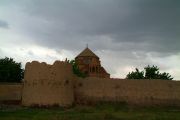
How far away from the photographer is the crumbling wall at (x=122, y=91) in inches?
1270

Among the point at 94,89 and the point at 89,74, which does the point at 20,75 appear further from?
Result: the point at 94,89

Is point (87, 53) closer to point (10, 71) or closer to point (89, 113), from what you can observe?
point (10, 71)

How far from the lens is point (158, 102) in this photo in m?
32.7

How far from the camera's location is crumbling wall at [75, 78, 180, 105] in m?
32.2

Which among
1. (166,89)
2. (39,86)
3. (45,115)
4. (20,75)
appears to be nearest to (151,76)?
(166,89)

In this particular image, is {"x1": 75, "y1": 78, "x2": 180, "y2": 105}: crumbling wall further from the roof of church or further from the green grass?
the roof of church

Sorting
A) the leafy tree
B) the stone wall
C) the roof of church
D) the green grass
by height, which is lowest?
the green grass

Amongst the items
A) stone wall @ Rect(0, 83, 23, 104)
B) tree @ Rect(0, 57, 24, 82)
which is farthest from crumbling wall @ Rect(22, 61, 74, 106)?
tree @ Rect(0, 57, 24, 82)

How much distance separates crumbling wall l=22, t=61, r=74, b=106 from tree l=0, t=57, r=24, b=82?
46.7 ft

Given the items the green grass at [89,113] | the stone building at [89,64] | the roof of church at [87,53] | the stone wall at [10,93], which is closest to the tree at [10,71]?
the stone wall at [10,93]

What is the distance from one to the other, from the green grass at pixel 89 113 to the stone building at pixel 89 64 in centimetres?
2555

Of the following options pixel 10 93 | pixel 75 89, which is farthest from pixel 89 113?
pixel 10 93

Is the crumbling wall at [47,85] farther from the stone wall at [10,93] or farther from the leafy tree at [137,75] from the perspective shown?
the leafy tree at [137,75]

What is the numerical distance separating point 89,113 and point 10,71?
20.2 meters
